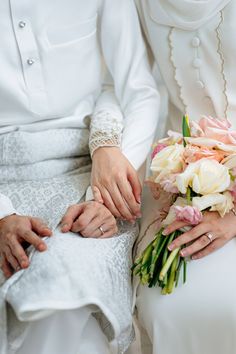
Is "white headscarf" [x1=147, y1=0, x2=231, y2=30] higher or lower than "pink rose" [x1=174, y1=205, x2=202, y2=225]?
higher

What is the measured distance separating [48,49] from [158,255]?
605mm

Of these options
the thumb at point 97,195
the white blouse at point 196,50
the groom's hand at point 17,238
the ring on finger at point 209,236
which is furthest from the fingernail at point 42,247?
the white blouse at point 196,50

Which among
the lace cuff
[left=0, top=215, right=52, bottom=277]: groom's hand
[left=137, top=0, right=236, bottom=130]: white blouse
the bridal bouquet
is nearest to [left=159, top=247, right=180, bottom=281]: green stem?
the bridal bouquet

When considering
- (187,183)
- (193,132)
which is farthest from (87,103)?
(187,183)

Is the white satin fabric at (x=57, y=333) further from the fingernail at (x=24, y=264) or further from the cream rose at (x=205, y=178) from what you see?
the cream rose at (x=205, y=178)

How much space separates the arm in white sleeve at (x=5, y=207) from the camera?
138 centimetres

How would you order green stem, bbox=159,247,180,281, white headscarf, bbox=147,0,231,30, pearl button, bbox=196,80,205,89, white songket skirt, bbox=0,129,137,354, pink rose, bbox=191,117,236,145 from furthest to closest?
pearl button, bbox=196,80,205,89
white headscarf, bbox=147,0,231,30
pink rose, bbox=191,117,236,145
green stem, bbox=159,247,180,281
white songket skirt, bbox=0,129,137,354

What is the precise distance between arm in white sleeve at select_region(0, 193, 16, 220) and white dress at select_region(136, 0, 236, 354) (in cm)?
34

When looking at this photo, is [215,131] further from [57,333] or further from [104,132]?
[57,333]

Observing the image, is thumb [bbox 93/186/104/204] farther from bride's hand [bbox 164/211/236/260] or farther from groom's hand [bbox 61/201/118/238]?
bride's hand [bbox 164/211/236/260]

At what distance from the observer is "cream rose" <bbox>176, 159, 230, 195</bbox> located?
4.33 feet

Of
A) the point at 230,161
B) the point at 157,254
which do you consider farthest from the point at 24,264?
the point at 230,161

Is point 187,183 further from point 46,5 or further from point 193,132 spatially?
point 46,5

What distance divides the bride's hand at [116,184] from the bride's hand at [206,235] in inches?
5.6
